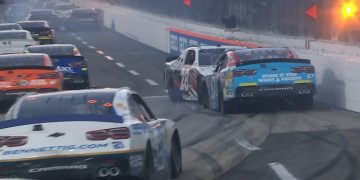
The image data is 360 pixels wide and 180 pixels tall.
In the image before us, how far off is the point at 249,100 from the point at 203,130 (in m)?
2.16

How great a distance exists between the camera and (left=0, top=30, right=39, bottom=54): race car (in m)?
28.8

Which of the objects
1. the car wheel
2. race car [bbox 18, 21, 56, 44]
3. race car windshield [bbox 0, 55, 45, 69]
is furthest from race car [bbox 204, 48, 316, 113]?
race car [bbox 18, 21, 56, 44]

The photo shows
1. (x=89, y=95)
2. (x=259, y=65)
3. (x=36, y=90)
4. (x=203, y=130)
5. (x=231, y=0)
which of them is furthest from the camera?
(x=231, y=0)

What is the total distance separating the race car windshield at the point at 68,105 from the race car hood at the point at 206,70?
10.2 meters

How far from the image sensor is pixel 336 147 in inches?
523

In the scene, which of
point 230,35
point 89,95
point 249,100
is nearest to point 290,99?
point 249,100

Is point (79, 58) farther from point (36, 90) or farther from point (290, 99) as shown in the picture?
point (290, 99)

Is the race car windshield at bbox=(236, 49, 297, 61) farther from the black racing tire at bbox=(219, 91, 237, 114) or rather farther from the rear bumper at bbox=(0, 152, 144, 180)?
A: the rear bumper at bbox=(0, 152, 144, 180)

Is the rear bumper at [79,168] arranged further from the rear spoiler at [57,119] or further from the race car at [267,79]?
the race car at [267,79]

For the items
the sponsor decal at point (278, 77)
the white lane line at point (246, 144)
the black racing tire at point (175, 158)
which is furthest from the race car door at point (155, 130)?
the sponsor decal at point (278, 77)

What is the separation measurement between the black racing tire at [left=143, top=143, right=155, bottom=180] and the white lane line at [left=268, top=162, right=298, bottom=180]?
2119 mm

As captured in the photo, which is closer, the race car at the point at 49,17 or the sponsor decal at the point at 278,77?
the sponsor decal at the point at 278,77

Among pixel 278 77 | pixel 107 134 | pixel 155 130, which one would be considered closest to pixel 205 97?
pixel 278 77

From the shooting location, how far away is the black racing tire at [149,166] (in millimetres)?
8891
